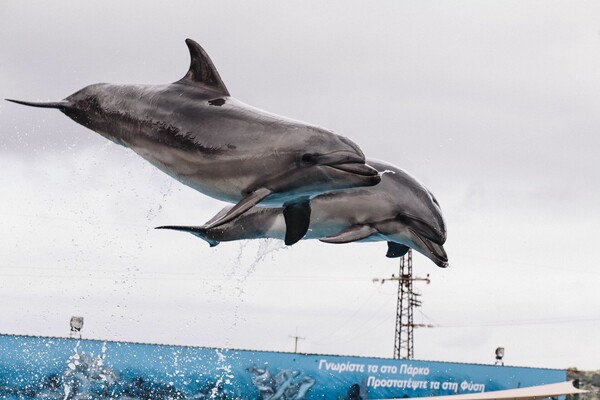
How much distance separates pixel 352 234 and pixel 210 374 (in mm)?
22964

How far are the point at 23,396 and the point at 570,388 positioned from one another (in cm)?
1953

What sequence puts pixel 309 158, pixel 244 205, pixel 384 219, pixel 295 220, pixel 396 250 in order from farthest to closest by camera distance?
pixel 396 250
pixel 384 219
pixel 295 220
pixel 309 158
pixel 244 205

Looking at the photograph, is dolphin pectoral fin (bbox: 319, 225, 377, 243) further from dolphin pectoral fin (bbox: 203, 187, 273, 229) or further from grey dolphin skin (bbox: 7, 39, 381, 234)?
dolphin pectoral fin (bbox: 203, 187, 273, 229)

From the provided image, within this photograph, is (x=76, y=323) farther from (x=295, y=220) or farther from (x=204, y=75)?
(x=295, y=220)

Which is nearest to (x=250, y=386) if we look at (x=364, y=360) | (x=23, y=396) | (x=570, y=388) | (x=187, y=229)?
(x=364, y=360)

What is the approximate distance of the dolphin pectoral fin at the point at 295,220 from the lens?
430 inches

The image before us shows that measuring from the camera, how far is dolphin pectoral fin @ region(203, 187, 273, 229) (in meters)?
9.64

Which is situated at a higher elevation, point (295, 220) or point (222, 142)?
point (222, 142)

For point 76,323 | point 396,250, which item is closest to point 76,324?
point 76,323

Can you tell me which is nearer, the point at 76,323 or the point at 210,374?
the point at 76,323

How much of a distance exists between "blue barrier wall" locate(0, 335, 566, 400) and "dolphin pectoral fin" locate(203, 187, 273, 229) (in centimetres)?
2382

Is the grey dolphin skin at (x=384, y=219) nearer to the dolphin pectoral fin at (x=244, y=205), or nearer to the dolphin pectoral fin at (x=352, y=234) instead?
the dolphin pectoral fin at (x=352, y=234)

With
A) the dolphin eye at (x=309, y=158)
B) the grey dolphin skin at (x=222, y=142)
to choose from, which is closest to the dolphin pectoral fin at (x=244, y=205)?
the grey dolphin skin at (x=222, y=142)

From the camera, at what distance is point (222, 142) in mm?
10469
